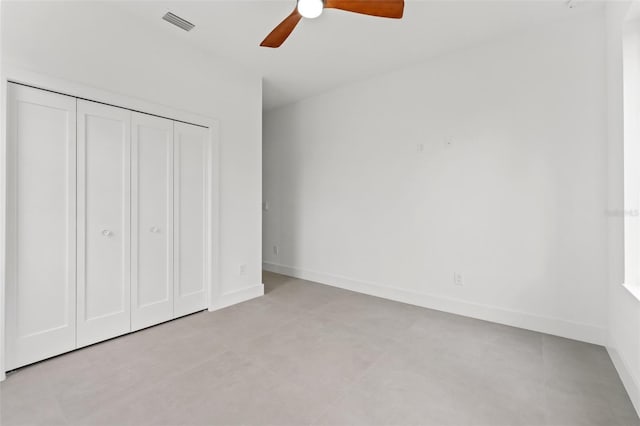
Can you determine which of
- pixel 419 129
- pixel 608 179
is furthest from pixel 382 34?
pixel 608 179

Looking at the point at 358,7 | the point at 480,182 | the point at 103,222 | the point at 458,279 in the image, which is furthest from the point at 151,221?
the point at 480,182

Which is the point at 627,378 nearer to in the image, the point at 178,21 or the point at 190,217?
the point at 190,217

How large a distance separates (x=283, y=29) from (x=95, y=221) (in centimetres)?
212

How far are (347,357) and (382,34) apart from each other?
9.63ft

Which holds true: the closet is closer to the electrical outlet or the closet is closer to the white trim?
the electrical outlet

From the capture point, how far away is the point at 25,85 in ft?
6.41

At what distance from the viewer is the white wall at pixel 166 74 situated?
199 centimetres

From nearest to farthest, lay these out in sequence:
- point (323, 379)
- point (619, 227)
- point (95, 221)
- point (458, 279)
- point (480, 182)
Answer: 1. point (323, 379)
2. point (619, 227)
3. point (95, 221)
4. point (480, 182)
5. point (458, 279)

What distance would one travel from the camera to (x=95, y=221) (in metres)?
2.29

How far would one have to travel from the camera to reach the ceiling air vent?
245 centimetres

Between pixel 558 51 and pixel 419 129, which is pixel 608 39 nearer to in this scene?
pixel 558 51

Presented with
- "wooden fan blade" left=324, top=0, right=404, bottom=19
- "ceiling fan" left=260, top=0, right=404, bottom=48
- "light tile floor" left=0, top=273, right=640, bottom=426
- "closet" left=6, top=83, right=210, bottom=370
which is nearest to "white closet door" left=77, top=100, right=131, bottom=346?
"closet" left=6, top=83, right=210, bottom=370

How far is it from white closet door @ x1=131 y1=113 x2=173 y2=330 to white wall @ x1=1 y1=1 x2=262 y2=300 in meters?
0.34

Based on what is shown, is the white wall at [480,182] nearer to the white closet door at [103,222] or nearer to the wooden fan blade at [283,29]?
the wooden fan blade at [283,29]
